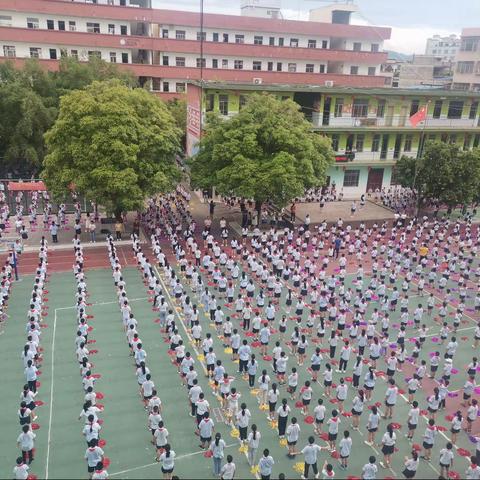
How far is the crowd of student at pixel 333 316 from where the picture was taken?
438 inches

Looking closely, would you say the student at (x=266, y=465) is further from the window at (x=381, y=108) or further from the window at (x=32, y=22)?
the window at (x=32, y=22)

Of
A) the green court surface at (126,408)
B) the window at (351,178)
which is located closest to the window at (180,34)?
the window at (351,178)

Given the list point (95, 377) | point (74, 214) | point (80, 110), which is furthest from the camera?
point (74, 214)

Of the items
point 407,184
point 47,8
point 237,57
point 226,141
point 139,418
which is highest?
point 47,8

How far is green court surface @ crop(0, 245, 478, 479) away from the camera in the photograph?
33.1 ft

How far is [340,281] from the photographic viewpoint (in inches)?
758

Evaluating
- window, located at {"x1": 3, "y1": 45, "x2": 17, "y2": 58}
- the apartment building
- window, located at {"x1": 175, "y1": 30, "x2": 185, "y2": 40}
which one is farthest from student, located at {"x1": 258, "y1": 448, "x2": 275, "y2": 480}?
window, located at {"x1": 175, "y1": 30, "x2": 185, "y2": 40}

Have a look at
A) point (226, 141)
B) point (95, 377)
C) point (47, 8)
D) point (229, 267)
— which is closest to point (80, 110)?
point (226, 141)

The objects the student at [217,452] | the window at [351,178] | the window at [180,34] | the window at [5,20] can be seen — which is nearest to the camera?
the student at [217,452]

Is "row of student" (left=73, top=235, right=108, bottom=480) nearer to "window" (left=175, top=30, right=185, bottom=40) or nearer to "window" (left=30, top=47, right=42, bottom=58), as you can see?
"window" (left=30, top=47, right=42, bottom=58)

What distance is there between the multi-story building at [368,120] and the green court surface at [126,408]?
17840mm

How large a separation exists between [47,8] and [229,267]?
33085 mm

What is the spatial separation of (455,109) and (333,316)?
25670 mm

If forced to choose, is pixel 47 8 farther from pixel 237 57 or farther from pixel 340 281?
pixel 340 281
